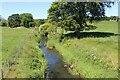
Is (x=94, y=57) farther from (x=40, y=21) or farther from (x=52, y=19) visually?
(x=40, y=21)

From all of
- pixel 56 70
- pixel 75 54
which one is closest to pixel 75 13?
pixel 75 54

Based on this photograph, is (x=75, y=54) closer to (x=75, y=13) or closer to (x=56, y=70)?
(x=56, y=70)

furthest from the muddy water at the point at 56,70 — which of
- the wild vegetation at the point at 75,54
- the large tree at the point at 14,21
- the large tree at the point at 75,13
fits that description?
the large tree at the point at 14,21

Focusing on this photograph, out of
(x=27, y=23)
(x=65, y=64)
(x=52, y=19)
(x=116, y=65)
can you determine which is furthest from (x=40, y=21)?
(x=116, y=65)

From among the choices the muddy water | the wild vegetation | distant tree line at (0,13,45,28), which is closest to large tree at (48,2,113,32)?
the wild vegetation

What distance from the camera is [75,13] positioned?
171ft

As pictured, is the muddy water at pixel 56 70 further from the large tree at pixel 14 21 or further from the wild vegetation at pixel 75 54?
the large tree at pixel 14 21

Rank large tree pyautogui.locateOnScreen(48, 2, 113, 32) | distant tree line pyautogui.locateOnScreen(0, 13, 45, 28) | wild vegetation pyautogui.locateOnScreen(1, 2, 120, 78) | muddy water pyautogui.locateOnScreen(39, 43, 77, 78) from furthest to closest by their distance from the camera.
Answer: distant tree line pyautogui.locateOnScreen(0, 13, 45, 28) → large tree pyautogui.locateOnScreen(48, 2, 113, 32) → muddy water pyautogui.locateOnScreen(39, 43, 77, 78) → wild vegetation pyautogui.locateOnScreen(1, 2, 120, 78)

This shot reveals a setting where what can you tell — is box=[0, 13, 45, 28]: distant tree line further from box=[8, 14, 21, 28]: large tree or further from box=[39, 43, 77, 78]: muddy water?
box=[39, 43, 77, 78]: muddy water

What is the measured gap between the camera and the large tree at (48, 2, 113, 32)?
51.0 meters

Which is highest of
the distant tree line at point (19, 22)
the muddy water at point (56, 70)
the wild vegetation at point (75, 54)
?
the distant tree line at point (19, 22)

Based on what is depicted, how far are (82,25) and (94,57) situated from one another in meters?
25.5

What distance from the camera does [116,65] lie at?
24953 mm

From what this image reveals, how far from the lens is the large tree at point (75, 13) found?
51.0 metres
